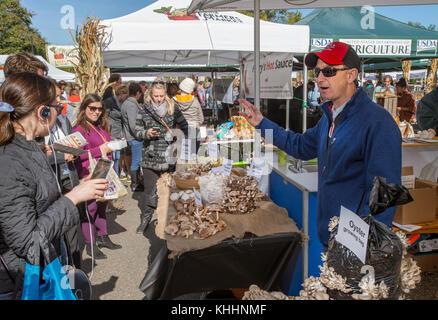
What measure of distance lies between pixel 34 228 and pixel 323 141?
1.55 metres

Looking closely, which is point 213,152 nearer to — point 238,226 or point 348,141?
point 238,226

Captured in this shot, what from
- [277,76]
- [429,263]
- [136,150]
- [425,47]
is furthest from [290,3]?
[425,47]

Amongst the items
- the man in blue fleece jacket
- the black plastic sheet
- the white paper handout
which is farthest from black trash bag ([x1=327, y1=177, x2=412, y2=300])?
the white paper handout

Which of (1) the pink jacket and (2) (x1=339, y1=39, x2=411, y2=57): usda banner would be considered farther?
(2) (x1=339, y1=39, x2=411, y2=57): usda banner

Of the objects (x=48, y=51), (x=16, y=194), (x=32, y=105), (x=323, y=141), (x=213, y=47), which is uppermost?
(x=48, y=51)

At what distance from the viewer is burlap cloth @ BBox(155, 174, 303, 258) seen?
1823mm

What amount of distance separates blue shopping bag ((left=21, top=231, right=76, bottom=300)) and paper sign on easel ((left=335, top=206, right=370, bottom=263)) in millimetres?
981

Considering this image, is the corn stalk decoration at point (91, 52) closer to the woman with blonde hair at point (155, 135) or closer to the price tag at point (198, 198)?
the woman with blonde hair at point (155, 135)

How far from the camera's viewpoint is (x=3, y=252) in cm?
127

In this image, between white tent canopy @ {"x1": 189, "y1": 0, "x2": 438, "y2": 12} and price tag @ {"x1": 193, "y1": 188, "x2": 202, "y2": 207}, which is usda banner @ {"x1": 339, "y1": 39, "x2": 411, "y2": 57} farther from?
price tag @ {"x1": 193, "y1": 188, "x2": 202, "y2": 207}

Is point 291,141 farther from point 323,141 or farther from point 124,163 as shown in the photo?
point 124,163

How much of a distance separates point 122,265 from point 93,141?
140cm

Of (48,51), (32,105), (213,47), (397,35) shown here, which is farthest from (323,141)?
(48,51)
